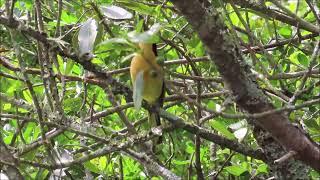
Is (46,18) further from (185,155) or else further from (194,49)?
(185,155)

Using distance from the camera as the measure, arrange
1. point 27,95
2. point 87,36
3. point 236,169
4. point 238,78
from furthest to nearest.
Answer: point 27,95 → point 236,169 → point 87,36 → point 238,78

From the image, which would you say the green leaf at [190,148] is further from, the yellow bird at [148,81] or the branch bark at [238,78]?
the branch bark at [238,78]

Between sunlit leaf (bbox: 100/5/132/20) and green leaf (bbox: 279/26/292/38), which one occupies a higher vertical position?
sunlit leaf (bbox: 100/5/132/20)

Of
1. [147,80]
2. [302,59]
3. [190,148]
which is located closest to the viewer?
[147,80]

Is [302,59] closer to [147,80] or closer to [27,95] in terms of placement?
[147,80]

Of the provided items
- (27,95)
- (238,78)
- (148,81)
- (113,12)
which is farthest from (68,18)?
(238,78)

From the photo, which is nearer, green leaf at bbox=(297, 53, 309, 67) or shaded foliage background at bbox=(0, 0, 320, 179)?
shaded foliage background at bbox=(0, 0, 320, 179)

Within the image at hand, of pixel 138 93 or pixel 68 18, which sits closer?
pixel 138 93

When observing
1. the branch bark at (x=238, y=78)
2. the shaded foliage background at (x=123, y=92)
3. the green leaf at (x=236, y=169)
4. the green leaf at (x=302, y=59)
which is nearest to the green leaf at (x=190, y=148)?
the shaded foliage background at (x=123, y=92)

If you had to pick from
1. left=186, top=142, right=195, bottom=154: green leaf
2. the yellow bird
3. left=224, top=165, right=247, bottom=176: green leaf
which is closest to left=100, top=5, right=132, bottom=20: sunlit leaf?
the yellow bird

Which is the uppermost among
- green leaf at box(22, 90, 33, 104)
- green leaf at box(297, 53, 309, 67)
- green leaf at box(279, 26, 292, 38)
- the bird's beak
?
green leaf at box(279, 26, 292, 38)

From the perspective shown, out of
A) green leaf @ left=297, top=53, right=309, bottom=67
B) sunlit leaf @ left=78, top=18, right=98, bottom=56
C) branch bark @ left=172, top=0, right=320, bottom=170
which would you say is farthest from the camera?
green leaf @ left=297, top=53, right=309, bottom=67

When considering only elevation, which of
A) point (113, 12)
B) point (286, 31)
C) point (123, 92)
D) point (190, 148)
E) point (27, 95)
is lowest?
point (190, 148)

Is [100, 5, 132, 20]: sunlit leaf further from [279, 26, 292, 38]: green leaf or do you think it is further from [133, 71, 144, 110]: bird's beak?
[279, 26, 292, 38]: green leaf
